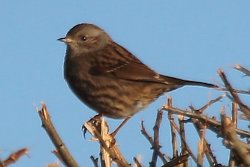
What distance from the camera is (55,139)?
9.01 ft

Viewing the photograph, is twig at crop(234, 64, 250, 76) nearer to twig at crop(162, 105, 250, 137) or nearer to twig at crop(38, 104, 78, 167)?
twig at crop(162, 105, 250, 137)

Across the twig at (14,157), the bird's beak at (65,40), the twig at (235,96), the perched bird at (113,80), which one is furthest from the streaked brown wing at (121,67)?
the twig at (14,157)

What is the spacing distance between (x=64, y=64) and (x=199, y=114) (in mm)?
4084

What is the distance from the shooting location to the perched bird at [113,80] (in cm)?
623

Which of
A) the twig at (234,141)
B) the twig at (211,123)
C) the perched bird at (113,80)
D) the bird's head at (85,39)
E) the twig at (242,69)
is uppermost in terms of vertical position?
the bird's head at (85,39)

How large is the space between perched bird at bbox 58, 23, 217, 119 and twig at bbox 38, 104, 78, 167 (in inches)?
119

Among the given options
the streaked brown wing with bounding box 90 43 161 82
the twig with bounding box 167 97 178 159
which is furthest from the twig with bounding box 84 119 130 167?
the streaked brown wing with bounding box 90 43 161 82

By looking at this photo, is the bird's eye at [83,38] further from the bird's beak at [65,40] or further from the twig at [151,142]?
the twig at [151,142]

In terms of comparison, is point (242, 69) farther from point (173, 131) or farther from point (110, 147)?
point (110, 147)

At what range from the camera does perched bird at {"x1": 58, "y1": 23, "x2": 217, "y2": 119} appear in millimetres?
6230

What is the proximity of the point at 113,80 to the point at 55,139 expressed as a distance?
3.73 meters

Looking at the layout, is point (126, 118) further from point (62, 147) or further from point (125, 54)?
point (62, 147)

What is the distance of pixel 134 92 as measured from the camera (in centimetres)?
633

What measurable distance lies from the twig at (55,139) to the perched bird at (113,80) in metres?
3.03
